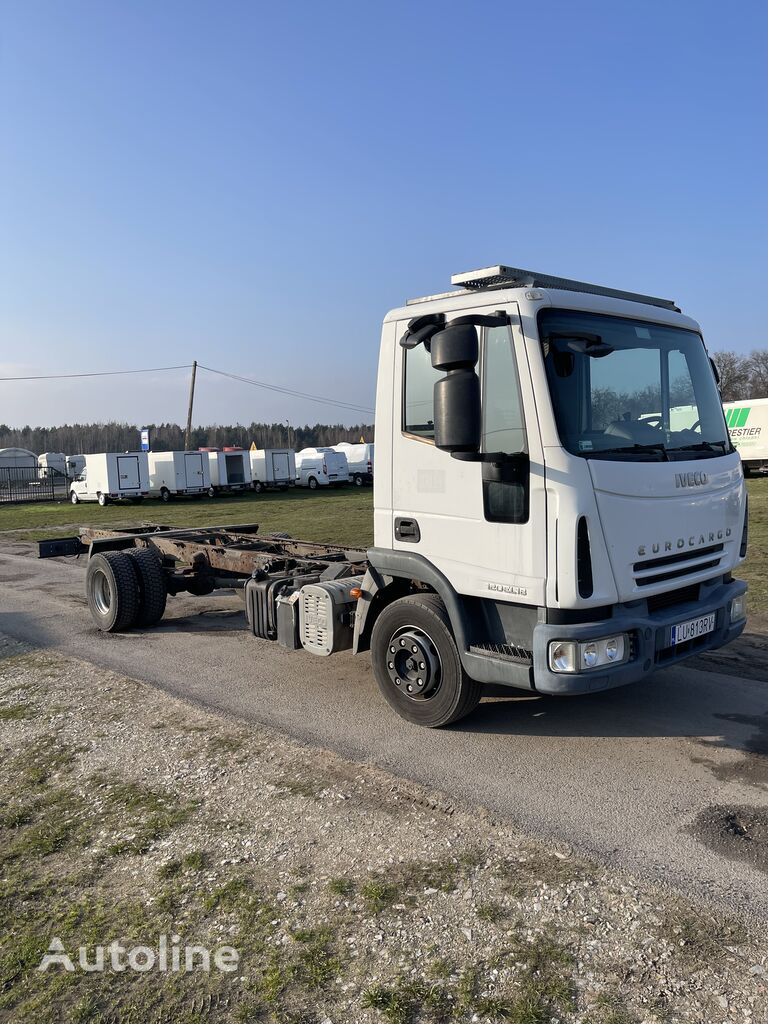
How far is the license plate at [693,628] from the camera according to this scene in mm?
4934

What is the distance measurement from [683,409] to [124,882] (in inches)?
171

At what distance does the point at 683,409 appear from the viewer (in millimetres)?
5254

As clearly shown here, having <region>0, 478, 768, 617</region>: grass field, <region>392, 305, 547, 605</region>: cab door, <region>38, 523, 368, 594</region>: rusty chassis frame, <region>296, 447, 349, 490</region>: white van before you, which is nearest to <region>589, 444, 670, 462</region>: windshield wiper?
<region>392, 305, 547, 605</region>: cab door

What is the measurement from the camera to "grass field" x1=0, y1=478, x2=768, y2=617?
14.2 metres

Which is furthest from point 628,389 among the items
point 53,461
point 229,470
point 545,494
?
point 53,461

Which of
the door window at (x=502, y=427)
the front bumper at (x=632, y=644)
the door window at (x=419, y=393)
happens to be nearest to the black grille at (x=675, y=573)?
the front bumper at (x=632, y=644)

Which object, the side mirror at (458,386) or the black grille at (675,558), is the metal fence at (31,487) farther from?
the black grille at (675,558)

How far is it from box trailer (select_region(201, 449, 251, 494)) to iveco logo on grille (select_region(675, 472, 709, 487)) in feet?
124

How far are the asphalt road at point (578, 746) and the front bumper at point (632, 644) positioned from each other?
60 centimetres

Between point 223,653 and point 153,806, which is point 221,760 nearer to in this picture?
point 153,806

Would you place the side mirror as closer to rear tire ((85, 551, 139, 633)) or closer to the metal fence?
rear tire ((85, 551, 139, 633))

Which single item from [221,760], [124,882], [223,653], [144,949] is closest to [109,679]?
[223,653]

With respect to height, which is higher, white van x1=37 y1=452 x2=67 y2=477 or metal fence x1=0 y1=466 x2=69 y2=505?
white van x1=37 y1=452 x2=67 y2=477

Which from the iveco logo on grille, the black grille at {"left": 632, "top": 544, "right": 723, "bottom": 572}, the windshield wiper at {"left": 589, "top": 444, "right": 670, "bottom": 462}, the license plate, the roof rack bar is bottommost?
the license plate
